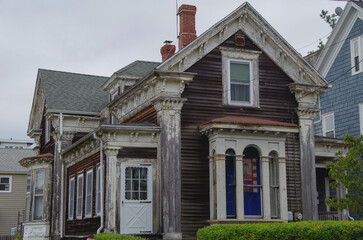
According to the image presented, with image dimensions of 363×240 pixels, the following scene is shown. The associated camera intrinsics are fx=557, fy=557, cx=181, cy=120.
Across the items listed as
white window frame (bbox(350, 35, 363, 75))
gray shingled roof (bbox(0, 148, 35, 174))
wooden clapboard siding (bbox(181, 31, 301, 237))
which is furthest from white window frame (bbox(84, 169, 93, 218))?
gray shingled roof (bbox(0, 148, 35, 174))

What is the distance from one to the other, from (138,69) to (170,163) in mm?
9015

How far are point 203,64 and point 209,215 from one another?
582 centimetres

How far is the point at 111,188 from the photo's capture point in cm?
1994

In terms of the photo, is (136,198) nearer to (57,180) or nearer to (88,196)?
(88,196)

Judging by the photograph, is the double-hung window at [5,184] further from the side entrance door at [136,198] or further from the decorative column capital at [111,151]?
the decorative column capital at [111,151]

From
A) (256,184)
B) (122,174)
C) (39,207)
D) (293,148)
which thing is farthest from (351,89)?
(39,207)

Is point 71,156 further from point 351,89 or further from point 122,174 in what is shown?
point 351,89

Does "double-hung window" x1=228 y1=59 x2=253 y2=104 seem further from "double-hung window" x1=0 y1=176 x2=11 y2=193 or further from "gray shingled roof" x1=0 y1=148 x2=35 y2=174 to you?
"double-hung window" x1=0 y1=176 x2=11 y2=193

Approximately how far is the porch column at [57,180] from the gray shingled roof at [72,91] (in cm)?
157

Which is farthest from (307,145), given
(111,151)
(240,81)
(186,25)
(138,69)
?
(138,69)

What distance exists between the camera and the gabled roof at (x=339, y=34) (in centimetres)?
2864

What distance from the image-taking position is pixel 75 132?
29719mm

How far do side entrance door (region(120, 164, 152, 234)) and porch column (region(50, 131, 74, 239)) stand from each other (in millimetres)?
9202

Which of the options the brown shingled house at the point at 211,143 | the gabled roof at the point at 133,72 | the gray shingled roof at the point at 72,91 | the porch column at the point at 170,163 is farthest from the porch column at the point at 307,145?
the gray shingled roof at the point at 72,91
